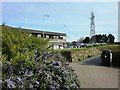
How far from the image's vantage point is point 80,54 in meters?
28.9

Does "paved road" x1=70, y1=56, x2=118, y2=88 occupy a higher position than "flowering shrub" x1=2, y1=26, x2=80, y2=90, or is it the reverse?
"flowering shrub" x1=2, y1=26, x2=80, y2=90

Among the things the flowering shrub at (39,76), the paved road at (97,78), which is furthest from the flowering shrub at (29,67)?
the paved road at (97,78)

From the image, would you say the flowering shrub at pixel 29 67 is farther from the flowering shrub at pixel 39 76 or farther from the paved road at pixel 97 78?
the paved road at pixel 97 78

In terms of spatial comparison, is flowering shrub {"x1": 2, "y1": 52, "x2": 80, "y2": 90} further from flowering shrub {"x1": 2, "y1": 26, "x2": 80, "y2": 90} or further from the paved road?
the paved road

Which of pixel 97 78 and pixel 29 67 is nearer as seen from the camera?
pixel 29 67

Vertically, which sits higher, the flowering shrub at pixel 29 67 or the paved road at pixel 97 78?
the flowering shrub at pixel 29 67

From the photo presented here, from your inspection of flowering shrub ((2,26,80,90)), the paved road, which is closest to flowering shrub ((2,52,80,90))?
flowering shrub ((2,26,80,90))

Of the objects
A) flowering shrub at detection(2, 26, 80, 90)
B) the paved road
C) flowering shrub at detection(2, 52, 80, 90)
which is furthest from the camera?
the paved road

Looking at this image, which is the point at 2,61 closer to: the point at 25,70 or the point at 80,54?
the point at 25,70

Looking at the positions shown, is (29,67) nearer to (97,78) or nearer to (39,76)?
(39,76)

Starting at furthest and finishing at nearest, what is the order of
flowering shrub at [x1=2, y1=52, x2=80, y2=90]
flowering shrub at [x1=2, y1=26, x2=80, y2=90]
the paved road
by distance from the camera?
1. the paved road
2. flowering shrub at [x1=2, y1=26, x2=80, y2=90]
3. flowering shrub at [x1=2, y1=52, x2=80, y2=90]

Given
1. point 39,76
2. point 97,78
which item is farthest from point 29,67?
→ point 97,78

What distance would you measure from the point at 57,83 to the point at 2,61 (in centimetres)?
132

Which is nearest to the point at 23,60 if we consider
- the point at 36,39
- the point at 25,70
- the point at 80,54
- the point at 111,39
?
the point at 25,70
